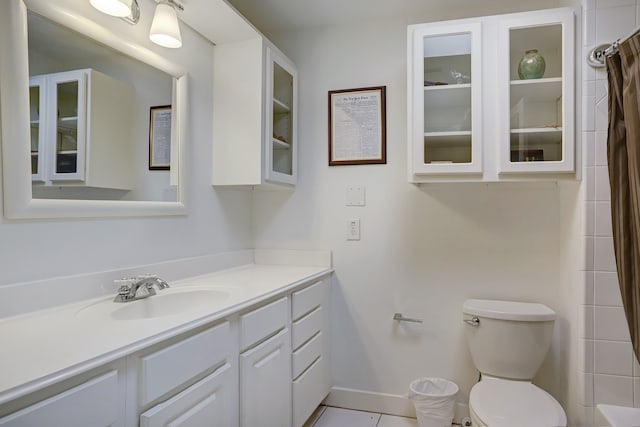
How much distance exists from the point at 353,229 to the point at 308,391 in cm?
95

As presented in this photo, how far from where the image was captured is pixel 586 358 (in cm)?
164

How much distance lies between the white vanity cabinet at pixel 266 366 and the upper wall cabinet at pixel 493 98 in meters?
1.00

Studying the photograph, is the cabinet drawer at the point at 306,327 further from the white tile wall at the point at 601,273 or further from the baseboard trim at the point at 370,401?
the white tile wall at the point at 601,273

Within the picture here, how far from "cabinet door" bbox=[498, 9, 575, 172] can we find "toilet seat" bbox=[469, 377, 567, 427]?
3.26 ft

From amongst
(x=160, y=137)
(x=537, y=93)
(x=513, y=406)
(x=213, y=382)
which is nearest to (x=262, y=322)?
(x=213, y=382)

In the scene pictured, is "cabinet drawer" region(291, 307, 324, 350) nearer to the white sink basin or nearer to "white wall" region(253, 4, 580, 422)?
"white wall" region(253, 4, 580, 422)

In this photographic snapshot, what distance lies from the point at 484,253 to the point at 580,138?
0.75 meters

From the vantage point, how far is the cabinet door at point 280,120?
2104 mm

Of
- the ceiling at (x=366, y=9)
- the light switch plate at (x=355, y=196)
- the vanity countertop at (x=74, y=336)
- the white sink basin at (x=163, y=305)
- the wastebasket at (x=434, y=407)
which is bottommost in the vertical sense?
the wastebasket at (x=434, y=407)

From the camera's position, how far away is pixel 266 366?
5.03ft

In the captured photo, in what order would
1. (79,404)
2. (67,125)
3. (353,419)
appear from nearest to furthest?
(79,404) → (67,125) → (353,419)

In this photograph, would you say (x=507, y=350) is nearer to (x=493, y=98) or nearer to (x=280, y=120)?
(x=493, y=98)

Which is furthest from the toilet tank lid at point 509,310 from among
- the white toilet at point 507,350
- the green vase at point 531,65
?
the green vase at point 531,65

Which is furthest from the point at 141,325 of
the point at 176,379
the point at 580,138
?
the point at 580,138
